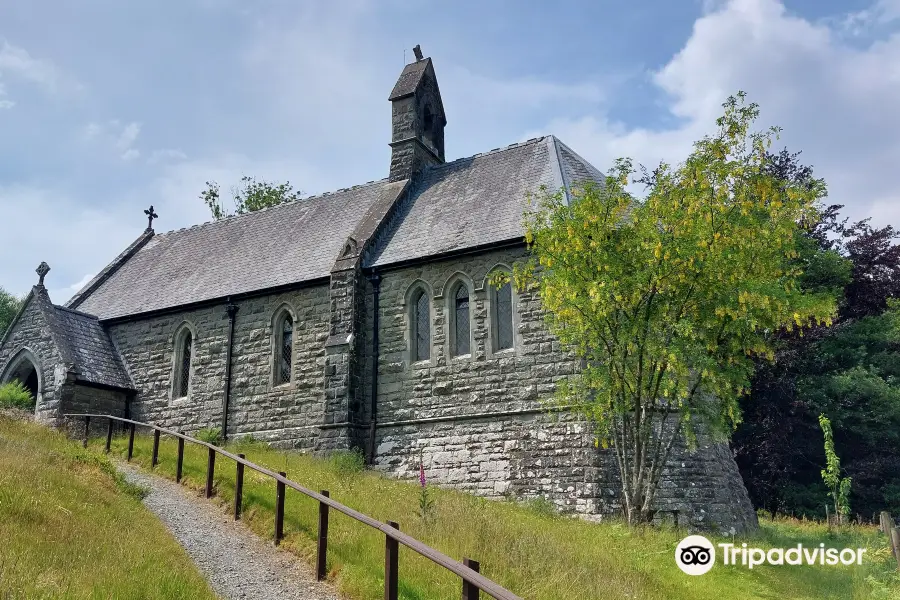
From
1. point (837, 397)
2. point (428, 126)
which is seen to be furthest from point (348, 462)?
point (837, 397)

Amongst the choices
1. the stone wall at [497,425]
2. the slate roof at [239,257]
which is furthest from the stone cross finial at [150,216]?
the stone wall at [497,425]

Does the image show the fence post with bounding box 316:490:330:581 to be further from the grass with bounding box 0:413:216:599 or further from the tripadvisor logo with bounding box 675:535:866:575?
the tripadvisor logo with bounding box 675:535:866:575

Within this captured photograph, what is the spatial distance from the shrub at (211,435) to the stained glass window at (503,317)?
7.75 metres

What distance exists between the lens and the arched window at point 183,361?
21344 mm

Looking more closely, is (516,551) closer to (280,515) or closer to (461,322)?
(280,515)

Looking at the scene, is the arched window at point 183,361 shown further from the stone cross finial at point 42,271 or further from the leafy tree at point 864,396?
the leafy tree at point 864,396

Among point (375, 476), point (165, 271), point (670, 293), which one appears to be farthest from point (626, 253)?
point (165, 271)

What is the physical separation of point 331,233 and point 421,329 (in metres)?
4.89

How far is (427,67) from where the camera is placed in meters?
23.8

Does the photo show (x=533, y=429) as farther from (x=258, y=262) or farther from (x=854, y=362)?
(x=854, y=362)

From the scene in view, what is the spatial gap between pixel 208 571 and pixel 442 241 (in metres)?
11.0

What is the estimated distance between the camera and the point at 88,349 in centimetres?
2158

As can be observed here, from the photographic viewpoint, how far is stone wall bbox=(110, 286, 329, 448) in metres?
18.9

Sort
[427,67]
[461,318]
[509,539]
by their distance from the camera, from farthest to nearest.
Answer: [427,67], [461,318], [509,539]
